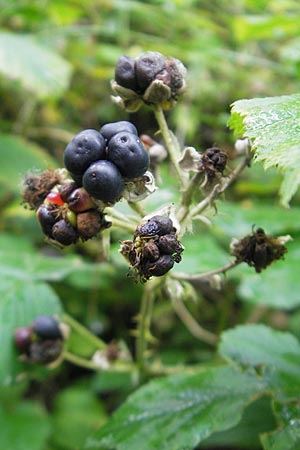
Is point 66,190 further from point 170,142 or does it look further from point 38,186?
point 170,142

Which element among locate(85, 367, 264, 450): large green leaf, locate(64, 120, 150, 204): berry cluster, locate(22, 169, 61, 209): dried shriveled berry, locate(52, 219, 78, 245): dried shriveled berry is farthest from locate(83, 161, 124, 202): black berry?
locate(85, 367, 264, 450): large green leaf

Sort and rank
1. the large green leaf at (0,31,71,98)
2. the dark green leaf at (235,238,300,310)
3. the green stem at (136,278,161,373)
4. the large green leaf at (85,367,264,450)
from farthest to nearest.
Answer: the large green leaf at (0,31,71,98), the dark green leaf at (235,238,300,310), the green stem at (136,278,161,373), the large green leaf at (85,367,264,450)

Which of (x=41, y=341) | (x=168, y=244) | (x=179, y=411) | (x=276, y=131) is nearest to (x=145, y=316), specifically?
(x=179, y=411)

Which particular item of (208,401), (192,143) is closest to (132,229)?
(208,401)

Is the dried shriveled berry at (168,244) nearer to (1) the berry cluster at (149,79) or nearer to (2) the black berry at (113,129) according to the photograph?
(2) the black berry at (113,129)

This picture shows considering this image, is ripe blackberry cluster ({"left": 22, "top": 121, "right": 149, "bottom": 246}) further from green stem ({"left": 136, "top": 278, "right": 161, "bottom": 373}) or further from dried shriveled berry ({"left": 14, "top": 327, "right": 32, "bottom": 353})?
dried shriveled berry ({"left": 14, "top": 327, "right": 32, "bottom": 353})

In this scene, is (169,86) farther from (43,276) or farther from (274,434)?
(43,276)
